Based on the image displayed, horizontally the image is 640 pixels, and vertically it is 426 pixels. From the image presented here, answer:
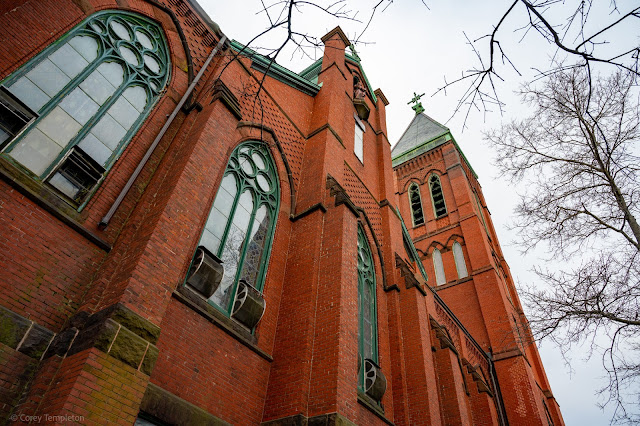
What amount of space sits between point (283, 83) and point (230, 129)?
452 cm

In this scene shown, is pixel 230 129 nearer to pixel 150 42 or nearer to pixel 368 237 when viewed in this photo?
pixel 150 42

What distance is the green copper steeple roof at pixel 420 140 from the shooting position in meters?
30.0

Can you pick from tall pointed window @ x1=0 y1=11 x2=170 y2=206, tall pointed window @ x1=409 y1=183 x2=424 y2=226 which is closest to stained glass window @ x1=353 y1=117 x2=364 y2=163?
tall pointed window @ x1=0 y1=11 x2=170 y2=206

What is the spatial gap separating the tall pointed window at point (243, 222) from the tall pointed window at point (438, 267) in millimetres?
15526

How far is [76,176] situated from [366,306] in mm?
6818

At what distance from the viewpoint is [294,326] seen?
695cm

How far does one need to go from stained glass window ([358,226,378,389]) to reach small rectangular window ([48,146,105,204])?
19.8 feet

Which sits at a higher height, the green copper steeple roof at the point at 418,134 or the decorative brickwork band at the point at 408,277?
the green copper steeple roof at the point at 418,134

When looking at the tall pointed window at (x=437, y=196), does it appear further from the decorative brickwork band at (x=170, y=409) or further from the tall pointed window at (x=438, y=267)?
the decorative brickwork band at (x=170, y=409)

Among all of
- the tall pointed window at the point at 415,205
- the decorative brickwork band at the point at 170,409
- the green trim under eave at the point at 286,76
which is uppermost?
the tall pointed window at the point at 415,205

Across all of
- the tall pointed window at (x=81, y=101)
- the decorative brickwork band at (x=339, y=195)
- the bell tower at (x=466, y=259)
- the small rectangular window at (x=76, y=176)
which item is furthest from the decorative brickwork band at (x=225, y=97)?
the bell tower at (x=466, y=259)

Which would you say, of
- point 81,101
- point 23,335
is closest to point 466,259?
point 81,101

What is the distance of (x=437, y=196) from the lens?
27188 millimetres

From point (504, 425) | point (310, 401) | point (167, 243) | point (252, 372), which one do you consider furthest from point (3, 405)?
point (504, 425)
